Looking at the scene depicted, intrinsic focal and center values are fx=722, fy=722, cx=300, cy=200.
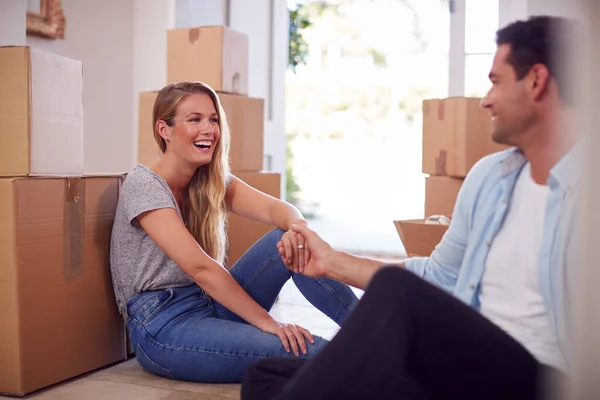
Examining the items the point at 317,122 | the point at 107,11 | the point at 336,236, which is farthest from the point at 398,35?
the point at 107,11

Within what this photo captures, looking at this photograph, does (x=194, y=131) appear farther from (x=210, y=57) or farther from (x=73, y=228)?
(x=210, y=57)

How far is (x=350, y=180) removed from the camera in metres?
9.70

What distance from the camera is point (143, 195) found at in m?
1.98

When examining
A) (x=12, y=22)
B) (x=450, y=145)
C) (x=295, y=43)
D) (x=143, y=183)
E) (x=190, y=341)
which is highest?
(x=295, y=43)

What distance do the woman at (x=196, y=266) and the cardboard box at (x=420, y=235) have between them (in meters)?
0.59

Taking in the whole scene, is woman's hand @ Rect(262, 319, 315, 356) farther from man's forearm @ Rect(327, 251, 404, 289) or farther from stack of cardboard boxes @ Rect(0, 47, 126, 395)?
stack of cardboard boxes @ Rect(0, 47, 126, 395)

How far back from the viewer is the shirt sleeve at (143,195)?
195cm

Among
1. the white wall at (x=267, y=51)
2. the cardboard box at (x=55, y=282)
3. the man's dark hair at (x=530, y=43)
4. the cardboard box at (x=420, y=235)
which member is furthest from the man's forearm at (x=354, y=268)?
the white wall at (x=267, y=51)

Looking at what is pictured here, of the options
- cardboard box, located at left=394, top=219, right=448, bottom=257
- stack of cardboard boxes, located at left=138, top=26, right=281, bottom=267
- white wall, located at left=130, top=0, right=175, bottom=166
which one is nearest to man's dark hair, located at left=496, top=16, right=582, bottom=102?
cardboard box, located at left=394, top=219, right=448, bottom=257

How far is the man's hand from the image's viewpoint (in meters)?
1.60

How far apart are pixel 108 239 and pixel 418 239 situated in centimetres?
111

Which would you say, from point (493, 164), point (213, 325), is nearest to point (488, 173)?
point (493, 164)

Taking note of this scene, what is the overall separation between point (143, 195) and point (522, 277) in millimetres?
1118

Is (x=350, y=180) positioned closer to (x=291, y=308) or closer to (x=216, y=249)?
(x=291, y=308)
